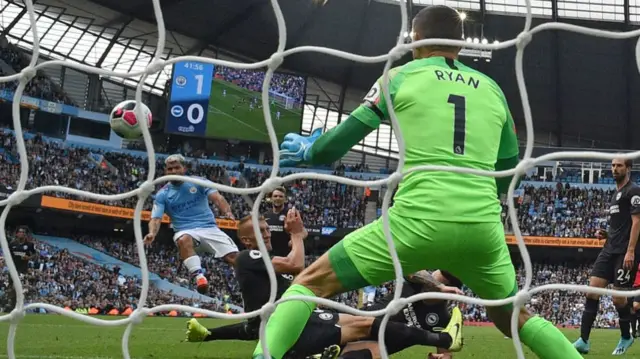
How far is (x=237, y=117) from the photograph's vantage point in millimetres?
28359

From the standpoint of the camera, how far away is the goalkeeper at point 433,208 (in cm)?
286

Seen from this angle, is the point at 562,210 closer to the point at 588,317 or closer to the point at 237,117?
the point at 237,117

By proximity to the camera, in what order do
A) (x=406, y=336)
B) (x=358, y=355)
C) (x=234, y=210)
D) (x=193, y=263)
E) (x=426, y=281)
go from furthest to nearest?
(x=234, y=210)
(x=193, y=263)
(x=426, y=281)
(x=406, y=336)
(x=358, y=355)

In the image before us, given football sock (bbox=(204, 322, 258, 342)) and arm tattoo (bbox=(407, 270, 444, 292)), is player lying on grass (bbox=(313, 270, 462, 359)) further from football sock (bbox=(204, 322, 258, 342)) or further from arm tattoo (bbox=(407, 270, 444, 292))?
football sock (bbox=(204, 322, 258, 342))

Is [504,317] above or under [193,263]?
above

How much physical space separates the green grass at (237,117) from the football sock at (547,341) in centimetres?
2495

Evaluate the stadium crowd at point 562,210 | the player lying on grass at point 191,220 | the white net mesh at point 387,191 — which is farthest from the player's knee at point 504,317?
the stadium crowd at point 562,210

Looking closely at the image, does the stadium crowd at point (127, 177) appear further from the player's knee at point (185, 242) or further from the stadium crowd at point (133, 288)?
the player's knee at point (185, 242)

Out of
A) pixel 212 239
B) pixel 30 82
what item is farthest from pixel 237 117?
pixel 212 239

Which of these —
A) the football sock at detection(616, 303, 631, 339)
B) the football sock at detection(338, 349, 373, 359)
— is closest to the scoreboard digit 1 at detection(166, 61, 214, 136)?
the football sock at detection(616, 303, 631, 339)

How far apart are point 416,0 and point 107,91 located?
50.1 ft

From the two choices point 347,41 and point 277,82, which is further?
point 347,41

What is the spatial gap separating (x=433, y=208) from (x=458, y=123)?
35 cm

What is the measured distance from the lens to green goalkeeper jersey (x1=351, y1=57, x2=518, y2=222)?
2.89m
